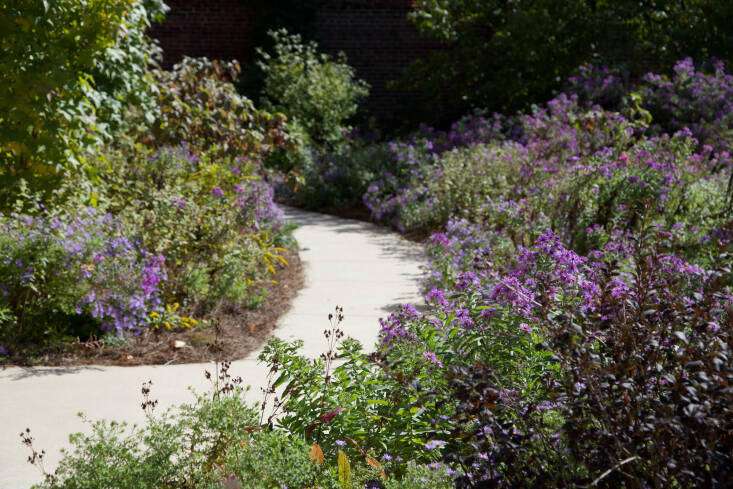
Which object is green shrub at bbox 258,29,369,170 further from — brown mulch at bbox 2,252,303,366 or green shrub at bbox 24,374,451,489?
green shrub at bbox 24,374,451,489

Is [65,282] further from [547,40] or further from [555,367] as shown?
[547,40]

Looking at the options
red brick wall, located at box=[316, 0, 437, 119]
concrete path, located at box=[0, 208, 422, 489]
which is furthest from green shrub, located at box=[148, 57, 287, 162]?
red brick wall, located at box=[316, 0, 437, 119]

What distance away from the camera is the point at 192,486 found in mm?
2572

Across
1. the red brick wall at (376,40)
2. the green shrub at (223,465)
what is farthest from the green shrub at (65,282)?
the red brick wall at (376,40)

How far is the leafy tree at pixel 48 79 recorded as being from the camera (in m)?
4.73

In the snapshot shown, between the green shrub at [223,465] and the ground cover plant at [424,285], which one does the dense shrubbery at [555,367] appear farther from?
the green shrub at [223,465]

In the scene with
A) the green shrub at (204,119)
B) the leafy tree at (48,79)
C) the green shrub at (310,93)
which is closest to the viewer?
the leafy tree at (48,79)

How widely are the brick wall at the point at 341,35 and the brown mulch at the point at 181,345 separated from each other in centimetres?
959

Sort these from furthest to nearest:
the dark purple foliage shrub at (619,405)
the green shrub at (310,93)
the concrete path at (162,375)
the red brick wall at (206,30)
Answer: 1. the red brick wall at (206,30)
2. the green shrub at (310,93)
3. the concrete path at (162,375)
4. the dark purple foliage shrub at (619,405)

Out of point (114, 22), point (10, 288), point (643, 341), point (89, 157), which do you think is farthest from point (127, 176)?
point (643, 341)

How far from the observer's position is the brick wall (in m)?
14.0

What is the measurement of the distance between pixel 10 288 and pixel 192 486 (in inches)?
92.8

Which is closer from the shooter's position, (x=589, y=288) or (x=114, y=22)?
(x=589, y=288)

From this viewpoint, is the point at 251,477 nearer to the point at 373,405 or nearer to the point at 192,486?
the point at 192,486
